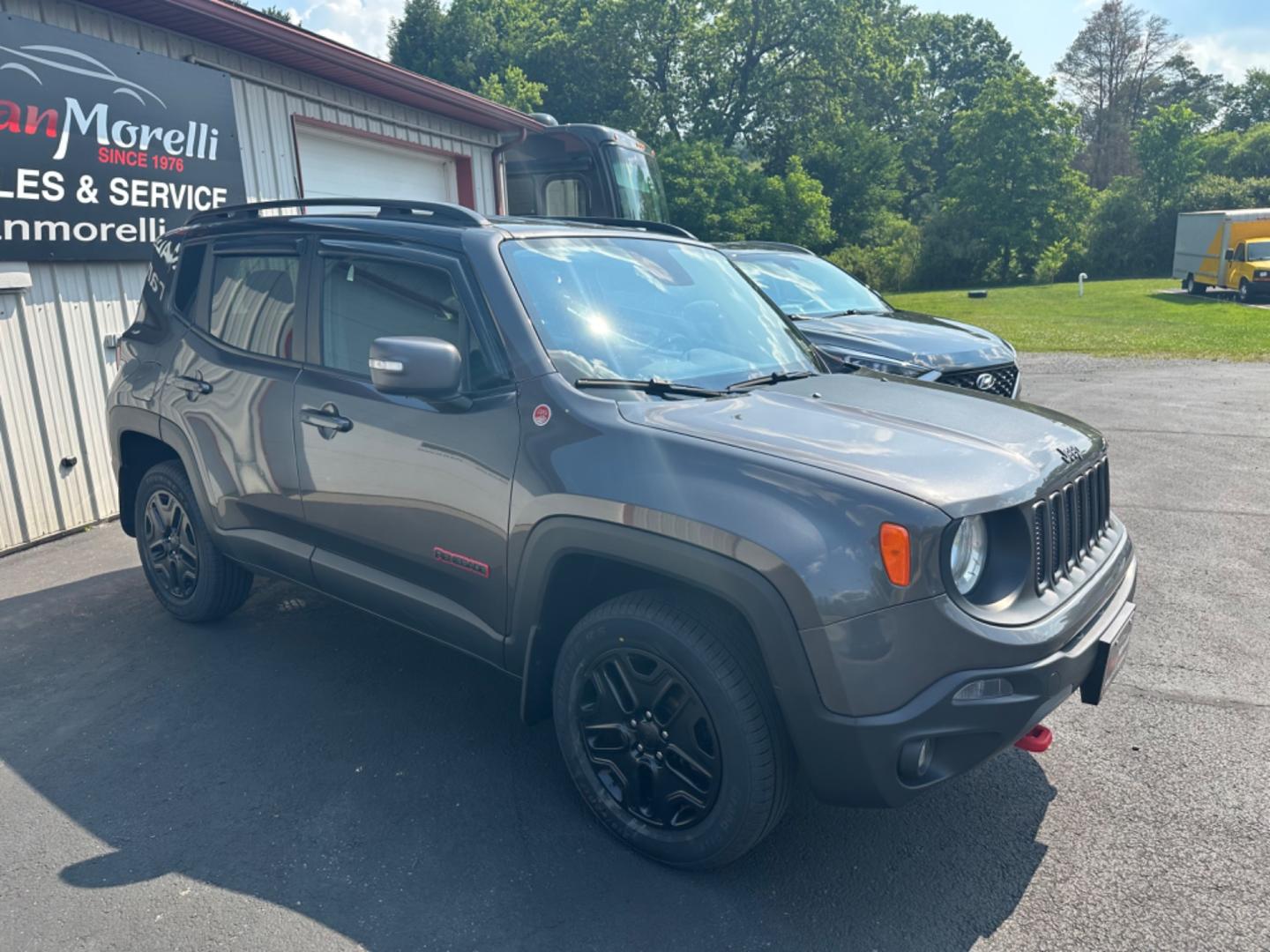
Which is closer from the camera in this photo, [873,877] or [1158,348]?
[873,877]

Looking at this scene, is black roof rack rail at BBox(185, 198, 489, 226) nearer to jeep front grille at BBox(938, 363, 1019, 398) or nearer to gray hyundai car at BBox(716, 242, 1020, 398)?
gray hyundai car at BBox(716, 242, 1020, 398)

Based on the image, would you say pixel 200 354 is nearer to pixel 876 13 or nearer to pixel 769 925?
pixel 769 925

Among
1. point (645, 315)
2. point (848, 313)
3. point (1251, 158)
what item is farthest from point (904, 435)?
point (1251, 158)

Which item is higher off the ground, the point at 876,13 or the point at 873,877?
the point at 876,13

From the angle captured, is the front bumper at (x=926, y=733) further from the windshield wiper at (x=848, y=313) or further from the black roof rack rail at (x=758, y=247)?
the black roof rack rail at (x=758, y=247)

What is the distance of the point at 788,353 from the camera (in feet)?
12.7

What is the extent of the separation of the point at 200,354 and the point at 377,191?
6.19m

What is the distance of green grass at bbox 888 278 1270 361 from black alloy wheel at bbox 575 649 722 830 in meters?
15.9

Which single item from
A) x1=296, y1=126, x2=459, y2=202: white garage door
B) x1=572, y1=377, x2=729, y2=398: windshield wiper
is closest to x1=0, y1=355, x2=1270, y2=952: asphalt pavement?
x1=572, y1=377, x2=729, y2=398: windshield wiper

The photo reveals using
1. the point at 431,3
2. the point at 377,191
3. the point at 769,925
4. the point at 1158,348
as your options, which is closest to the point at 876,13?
the point at 431,3

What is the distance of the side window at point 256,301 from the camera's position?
3.95m

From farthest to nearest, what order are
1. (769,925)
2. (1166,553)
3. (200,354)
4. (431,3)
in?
(431,3), (1166,553), (200,354), (769,925)

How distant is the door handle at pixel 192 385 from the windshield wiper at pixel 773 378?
240 cm

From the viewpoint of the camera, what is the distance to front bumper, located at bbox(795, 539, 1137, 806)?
94.8 inches
